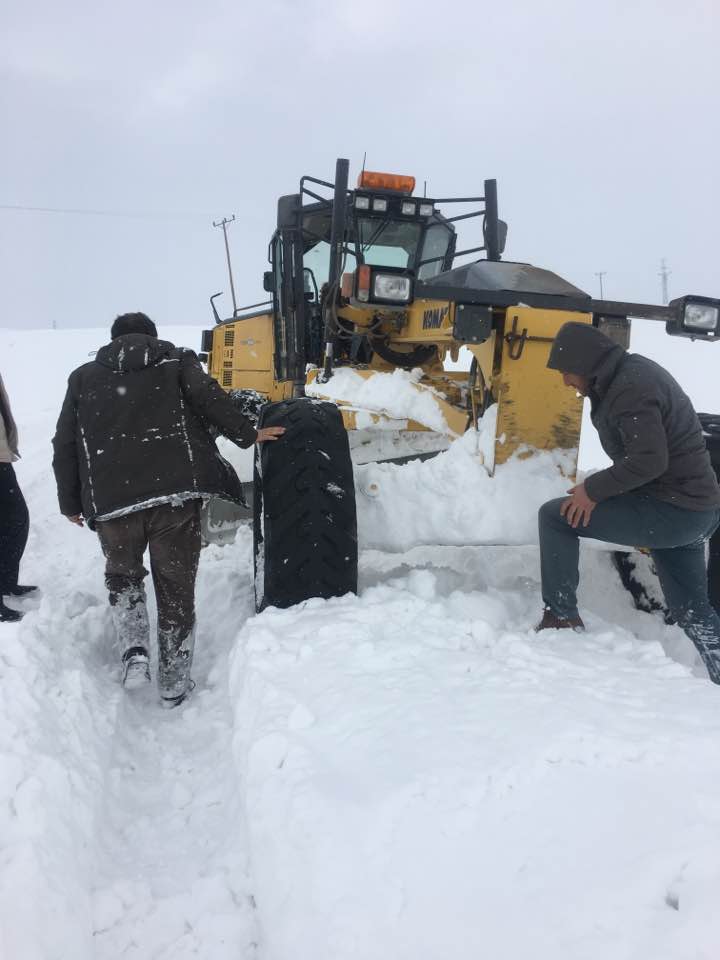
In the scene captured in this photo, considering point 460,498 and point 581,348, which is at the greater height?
point 581,348

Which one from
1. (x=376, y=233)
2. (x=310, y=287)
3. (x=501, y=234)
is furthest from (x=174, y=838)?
(x=501, y=234)

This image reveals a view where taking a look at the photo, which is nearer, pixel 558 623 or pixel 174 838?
pixel 174 838

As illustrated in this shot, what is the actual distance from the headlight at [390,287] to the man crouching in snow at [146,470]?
2.86 feet

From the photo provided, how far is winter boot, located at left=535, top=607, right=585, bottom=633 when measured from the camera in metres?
3.01

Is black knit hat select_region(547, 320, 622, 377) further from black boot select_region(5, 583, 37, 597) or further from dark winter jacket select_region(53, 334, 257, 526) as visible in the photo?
black boot select_region(5, 583, 37, 597)

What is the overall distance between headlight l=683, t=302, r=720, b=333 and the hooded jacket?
3.65m

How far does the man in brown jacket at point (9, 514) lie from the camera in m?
3.93

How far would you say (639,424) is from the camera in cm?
273

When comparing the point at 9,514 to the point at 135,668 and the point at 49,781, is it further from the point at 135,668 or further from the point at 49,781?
the point at 49,781

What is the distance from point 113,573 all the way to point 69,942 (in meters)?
1.75

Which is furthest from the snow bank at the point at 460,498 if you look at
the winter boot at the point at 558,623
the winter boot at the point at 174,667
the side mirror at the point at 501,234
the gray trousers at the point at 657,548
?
the side mirror at the point at 501,234

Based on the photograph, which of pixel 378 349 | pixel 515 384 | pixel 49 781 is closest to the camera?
pixel 49 781

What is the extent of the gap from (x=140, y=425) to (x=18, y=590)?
5.86ft

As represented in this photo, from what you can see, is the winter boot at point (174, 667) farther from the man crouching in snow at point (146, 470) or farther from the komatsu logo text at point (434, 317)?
the komatsu logo text at point (434, 317)
